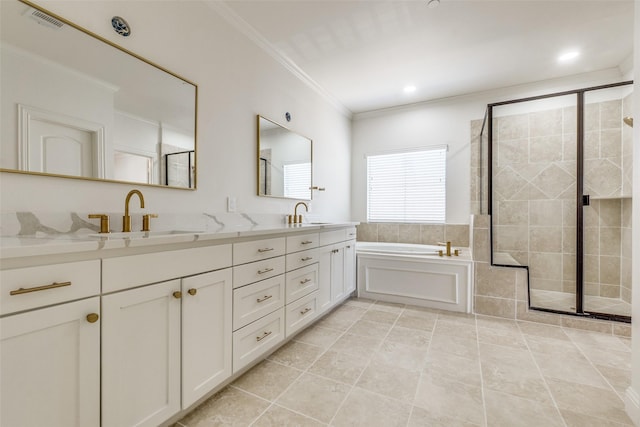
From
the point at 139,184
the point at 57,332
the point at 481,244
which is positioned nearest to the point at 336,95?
the point at 481,244

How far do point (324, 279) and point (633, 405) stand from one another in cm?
188

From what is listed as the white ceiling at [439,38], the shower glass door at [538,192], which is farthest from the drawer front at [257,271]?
the shower glass door at [538,192]

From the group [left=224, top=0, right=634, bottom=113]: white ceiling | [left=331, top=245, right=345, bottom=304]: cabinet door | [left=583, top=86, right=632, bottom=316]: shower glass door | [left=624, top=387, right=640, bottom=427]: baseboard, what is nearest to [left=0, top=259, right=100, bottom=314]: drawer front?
[left=331, top=245, right=345, bottom=304]: cabinet door

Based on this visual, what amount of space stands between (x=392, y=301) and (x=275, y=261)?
71.2 inches

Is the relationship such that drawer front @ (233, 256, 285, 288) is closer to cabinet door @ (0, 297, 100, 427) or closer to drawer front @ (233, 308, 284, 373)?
drawer front @ (233, 308, 284, 373)

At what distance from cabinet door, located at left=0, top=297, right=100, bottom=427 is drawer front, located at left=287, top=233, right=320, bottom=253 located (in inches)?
46.4

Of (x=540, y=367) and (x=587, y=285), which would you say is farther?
(x=587, y=285)

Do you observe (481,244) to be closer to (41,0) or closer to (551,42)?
(551,42)

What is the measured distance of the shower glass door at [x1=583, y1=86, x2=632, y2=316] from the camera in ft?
9.06

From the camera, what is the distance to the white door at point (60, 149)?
1185 mm

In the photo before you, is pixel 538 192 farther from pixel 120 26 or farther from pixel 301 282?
pixel 120 26

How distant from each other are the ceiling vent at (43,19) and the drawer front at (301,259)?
5.48 feet

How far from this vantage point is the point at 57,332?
2.83ft

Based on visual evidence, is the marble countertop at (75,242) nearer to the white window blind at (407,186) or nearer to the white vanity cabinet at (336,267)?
the white vanity cabinet at (336,267)
